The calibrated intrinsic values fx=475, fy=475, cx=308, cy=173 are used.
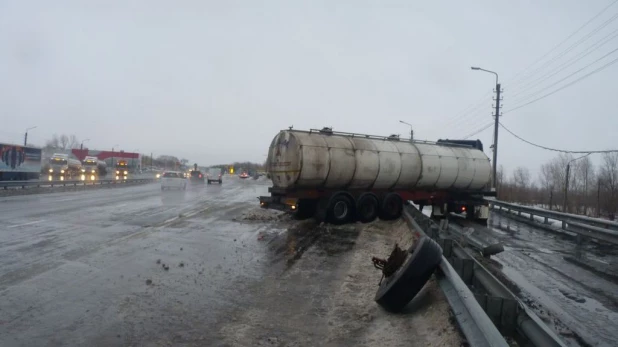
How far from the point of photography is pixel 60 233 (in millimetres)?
12234

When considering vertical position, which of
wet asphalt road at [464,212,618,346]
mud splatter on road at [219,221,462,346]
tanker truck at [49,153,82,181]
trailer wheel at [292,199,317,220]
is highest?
tanker truck at [49,153,82,181]

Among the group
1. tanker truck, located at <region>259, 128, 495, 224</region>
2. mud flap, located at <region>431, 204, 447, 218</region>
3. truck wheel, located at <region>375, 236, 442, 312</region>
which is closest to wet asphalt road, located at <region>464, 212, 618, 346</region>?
truck wheel, located at <region>375, 236, 442, 312</region>

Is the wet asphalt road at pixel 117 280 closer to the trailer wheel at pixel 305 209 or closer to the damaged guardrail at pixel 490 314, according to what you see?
the damaged guardrail at pixel 490 314

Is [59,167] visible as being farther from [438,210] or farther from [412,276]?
[412,276]

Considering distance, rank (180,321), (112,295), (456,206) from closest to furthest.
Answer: (180,321)
(112,295)
(456,206)

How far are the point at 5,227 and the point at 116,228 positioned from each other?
2.90 meters

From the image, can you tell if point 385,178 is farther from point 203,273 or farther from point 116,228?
point 203,273

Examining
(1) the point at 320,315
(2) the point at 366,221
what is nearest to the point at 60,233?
(1) the point at 320,315

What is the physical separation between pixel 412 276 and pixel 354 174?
1217 centimetres

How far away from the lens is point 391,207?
19062mm

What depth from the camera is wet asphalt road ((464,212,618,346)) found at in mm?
6383

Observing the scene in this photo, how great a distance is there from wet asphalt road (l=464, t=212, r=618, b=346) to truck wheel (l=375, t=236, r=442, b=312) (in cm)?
178

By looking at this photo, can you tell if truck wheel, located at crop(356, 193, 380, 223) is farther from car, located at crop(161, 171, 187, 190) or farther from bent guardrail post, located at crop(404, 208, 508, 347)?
car, located at crop(161, 171, 187, 190)

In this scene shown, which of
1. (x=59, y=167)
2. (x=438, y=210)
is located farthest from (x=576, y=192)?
(x=59, y=167)
